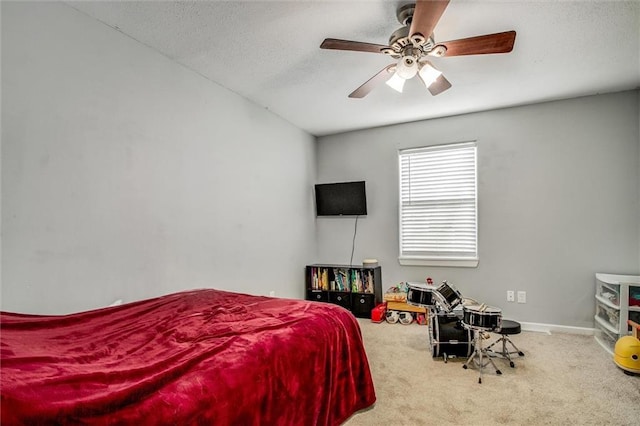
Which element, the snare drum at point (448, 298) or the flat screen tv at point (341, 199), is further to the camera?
the flat screen tv at point (341, 199)

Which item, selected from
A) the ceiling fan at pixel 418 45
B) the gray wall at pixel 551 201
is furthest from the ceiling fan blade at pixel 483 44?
the gray wall at pixel 551 201

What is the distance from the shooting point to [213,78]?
10.4 ft

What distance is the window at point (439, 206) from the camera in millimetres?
4211

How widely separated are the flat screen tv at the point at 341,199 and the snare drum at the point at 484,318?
2325 mm

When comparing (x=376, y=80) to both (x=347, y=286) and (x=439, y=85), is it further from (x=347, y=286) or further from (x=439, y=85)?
(x=347, y=286)

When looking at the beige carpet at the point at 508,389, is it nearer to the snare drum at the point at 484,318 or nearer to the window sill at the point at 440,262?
the snare drum at the point at 484,318

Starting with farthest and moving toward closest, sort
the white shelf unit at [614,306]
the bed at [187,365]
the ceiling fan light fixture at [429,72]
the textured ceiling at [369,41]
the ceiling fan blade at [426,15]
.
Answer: the white shelf unit at [614,306]
the ceiling fan light fixture at [429,72]
the textured ceiling at [369,41]
the ceiling fan blade at [426,15]
the bed at [187,365]

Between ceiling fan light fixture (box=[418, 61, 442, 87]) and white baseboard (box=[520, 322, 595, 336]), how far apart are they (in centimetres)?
305

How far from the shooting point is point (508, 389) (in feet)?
7.88

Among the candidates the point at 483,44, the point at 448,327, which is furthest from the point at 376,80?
the point at 448,327

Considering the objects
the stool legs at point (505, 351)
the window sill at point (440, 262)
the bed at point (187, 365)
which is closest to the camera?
the bed at point (187, 365)

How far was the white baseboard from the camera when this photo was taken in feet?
11.9

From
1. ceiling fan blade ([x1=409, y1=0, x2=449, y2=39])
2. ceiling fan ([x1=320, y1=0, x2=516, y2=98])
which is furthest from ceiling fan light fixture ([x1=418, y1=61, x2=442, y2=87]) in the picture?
ceiling fan blade ([x1=409, y1=0, x2=449, y2=39])

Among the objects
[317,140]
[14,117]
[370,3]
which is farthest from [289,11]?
[317,140]
